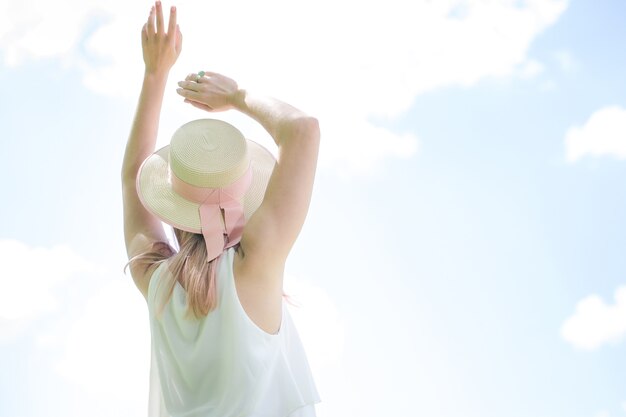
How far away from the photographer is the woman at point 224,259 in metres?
2.21

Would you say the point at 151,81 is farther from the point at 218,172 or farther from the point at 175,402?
the point at 175,402

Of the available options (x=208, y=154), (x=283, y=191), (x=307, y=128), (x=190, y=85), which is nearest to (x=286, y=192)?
(x=283, y=191)

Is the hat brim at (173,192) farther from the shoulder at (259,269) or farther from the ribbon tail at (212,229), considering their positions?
the shoulder at (259,269)

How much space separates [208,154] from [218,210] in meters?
0.18

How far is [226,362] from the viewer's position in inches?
87.4

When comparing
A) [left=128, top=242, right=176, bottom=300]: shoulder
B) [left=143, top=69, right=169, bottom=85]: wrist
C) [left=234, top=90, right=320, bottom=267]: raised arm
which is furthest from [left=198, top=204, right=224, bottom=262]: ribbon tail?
[left=143, top=69, right=169, bottom=85]: wrist

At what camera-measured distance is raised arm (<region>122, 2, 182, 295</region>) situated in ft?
8.76

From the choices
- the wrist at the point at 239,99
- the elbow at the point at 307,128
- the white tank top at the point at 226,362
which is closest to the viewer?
the white tank top at the point at 226,362

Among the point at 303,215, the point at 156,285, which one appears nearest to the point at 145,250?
the point at 156,285

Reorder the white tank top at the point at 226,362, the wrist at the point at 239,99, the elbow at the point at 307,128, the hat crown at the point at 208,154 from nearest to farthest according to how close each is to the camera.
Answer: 1. the white tank top at the point at 226,362
2. the elbow at the point at 307,128
3. the hat crown at the point at 208,154
4. the wrist at the point at 239,99

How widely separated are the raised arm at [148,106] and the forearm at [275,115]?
376 mm

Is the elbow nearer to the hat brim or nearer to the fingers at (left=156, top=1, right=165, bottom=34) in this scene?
the hat brim

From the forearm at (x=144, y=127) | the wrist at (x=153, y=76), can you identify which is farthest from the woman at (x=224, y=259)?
the wrist at (x=153, y=76)

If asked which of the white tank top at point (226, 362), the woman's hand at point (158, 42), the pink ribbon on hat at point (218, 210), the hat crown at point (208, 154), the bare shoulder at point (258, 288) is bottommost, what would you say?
the white tank top at point (226, 362)
